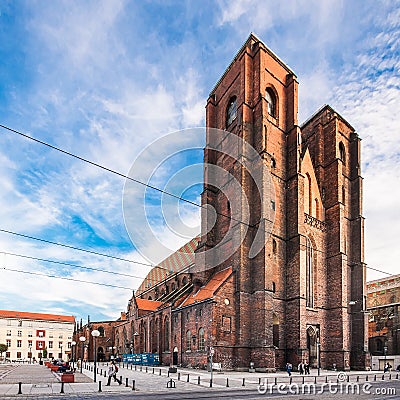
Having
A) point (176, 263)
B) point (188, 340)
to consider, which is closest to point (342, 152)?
point (188, 340)

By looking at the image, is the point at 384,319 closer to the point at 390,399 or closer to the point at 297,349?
the point at 297,349

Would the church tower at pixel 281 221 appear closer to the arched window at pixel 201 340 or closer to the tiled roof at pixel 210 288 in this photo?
the tiled roof at pixel 210 288

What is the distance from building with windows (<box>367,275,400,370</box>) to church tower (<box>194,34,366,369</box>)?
614 inches

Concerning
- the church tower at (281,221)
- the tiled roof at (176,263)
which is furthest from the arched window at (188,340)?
the tiled roof at (176,263)

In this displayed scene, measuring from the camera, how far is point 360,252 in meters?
48.5

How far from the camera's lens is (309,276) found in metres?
44.8

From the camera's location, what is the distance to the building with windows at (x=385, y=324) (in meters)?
57.9

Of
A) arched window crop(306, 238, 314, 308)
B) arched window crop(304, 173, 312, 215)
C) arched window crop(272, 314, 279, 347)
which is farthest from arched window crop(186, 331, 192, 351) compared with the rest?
arched window crop(304, 173, 312, 215)

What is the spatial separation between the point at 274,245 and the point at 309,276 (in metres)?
5.83

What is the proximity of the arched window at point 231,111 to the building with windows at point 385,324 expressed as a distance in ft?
117

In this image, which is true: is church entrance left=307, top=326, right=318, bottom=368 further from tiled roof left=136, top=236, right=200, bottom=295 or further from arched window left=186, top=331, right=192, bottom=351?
tiled roof left=136, top=236, right=200, bottom=295

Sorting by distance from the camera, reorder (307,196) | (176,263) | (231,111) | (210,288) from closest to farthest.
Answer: (210,288) < (307,196) < (231,111) < (176,263)

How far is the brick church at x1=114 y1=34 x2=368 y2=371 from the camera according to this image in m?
39.8

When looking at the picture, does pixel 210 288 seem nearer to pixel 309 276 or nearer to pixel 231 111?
pixel 309 276
